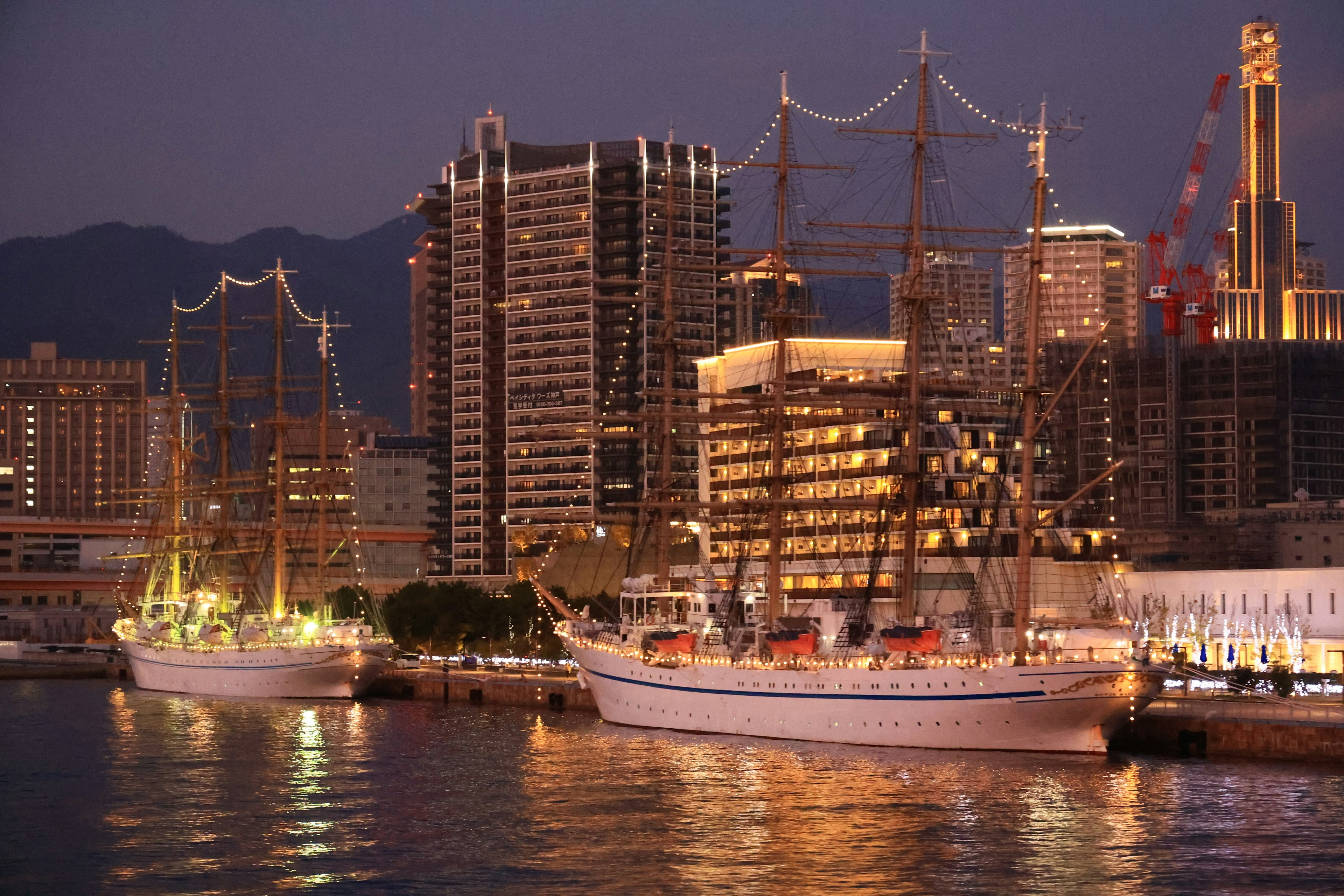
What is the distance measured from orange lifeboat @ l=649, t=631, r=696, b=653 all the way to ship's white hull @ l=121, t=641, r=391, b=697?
1352 inches

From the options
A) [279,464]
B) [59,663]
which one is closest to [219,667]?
[279,464]

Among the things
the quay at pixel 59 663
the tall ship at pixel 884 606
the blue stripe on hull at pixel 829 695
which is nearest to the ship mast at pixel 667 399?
the tall ship at pixel 884 606

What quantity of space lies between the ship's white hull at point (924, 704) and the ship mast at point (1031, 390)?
2.76 m

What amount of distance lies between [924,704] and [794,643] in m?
7.79

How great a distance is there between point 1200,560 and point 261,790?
107495mm

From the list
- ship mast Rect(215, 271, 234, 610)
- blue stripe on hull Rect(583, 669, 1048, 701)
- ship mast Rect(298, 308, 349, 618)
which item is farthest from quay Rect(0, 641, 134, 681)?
blue stripe on hull Rect(583, 669, 1048, 701)

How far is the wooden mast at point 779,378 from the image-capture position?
3361 inches

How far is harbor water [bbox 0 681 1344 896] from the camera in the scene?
→ 45312mm

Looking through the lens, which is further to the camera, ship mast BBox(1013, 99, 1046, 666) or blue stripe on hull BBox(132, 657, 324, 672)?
blue stripe on hull BBox(132, 657, 324, 672)

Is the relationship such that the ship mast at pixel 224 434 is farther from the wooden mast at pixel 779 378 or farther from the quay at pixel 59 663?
the wooden mast at pixel 779 378

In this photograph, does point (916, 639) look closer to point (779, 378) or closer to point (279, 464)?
point (779, 378)

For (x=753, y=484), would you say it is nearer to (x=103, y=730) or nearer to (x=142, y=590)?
(x=103, y=730)

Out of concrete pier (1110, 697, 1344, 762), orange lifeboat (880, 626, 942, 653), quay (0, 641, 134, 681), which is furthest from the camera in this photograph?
quay (0, 641, 134, 681)

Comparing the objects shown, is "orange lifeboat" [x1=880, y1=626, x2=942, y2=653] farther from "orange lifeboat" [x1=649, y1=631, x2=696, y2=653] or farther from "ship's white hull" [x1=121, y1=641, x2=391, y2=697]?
"ship's white hull" [x1=121, y1=641, x2=391, y2=697]
